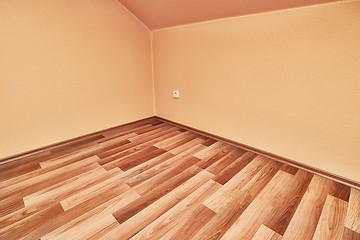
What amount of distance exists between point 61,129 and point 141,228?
5.00 feet

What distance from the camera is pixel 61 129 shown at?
213 cm

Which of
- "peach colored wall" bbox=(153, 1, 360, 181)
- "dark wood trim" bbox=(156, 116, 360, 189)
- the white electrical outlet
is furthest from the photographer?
the white electrical outlet

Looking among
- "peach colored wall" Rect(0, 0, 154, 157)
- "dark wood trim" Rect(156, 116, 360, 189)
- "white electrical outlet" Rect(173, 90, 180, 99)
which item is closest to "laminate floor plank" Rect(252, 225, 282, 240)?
"dark wood trim" Rect(156, 116, 360, 189)

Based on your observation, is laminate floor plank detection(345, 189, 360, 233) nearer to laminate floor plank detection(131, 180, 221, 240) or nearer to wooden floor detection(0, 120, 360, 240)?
wooden floor detection(0, 120, 360, 240)

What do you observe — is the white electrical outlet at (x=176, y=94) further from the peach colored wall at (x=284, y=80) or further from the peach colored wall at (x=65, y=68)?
the peach colored wall at (x=65, y=68)

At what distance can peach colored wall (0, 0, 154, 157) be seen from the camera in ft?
5.75

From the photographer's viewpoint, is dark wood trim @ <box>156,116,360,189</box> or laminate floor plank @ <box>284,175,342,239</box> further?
dark wood trim @ <box>156,116,360,189</box>

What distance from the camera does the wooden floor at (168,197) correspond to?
1118 mm

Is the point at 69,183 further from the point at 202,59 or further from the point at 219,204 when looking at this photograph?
the point at 202,59

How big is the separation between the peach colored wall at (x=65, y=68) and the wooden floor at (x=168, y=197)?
34cm

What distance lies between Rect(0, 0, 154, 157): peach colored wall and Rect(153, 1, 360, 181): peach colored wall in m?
0.67

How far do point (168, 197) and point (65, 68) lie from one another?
1.64 m

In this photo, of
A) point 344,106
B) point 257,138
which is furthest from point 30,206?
point 344,106

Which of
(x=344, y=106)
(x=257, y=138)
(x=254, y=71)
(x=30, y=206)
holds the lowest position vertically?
(x=30, y=206)
